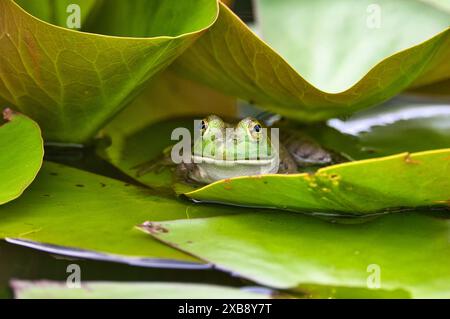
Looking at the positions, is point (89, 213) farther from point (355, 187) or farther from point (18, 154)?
point (355, 187)

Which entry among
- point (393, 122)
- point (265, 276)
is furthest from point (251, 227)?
point (393, 122)

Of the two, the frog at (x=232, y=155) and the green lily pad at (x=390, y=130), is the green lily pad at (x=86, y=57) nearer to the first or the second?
the frog at (x=232, y=155)

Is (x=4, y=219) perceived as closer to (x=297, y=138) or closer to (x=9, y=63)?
(x=9, y=63)

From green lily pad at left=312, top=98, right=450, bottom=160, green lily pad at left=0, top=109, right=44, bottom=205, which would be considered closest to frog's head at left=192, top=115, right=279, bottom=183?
green lily pad at left=312, top=98, right=450, bottom=160

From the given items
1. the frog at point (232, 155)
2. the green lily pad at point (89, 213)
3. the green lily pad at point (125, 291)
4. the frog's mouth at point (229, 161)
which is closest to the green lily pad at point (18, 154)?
the green lily pad at point (89, 213)

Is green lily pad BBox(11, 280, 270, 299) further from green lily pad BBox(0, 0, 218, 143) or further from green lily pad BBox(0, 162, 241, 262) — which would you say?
green lily pad BBox(0, 0, 218, 143)

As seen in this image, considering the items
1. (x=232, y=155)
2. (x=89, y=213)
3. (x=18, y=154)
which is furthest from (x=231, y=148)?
(x=18, y=154)
